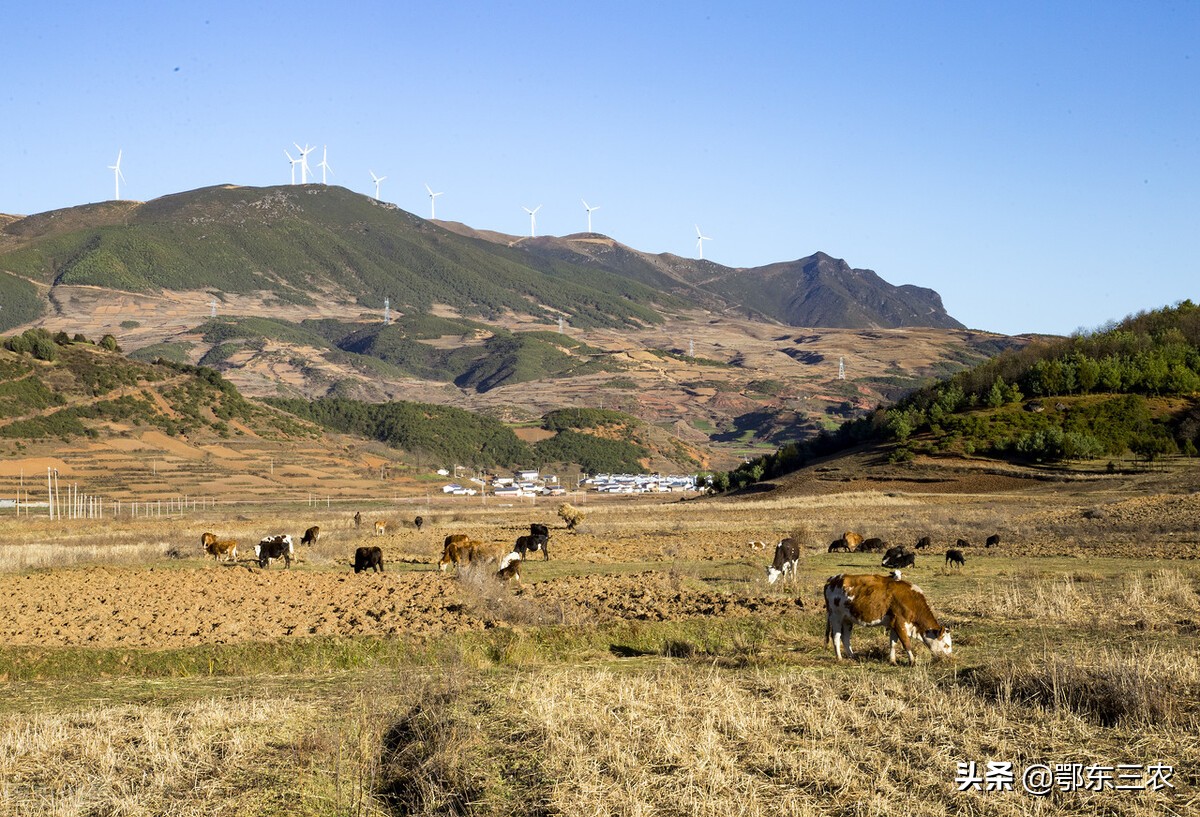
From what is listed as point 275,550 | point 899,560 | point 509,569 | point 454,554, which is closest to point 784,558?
point 899,560

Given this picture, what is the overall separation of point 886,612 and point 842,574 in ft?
5.57

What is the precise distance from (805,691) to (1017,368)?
76725 mm

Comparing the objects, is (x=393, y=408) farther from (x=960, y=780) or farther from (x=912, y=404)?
(x=960, y=780)

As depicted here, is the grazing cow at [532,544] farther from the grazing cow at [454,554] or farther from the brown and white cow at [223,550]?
the brown and white cow at [223,550]

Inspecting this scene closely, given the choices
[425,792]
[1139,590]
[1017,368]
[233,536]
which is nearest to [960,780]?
[425,792]

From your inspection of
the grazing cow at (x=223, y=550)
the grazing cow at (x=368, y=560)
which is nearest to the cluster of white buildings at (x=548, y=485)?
the grazing cow at (x=223, y=550)

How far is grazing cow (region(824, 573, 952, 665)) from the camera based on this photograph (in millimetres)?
15070

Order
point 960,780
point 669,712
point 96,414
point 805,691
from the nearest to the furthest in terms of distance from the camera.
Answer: point 960,780, point 669,712, point 805,691, point 96,414

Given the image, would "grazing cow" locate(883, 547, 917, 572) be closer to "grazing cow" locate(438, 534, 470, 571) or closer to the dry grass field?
the dry grass field

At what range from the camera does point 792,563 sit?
88.8ft

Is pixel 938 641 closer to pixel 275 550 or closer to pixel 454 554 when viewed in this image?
pixel 454 554

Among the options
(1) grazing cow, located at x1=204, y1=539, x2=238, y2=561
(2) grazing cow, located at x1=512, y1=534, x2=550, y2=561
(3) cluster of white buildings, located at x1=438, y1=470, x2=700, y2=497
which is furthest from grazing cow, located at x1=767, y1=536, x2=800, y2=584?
(3) cluster of white buildings, located at x1=438, y1=470, x2=700, y2=497

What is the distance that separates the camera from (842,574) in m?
17.0

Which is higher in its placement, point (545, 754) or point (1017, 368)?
point (1017, 368)
